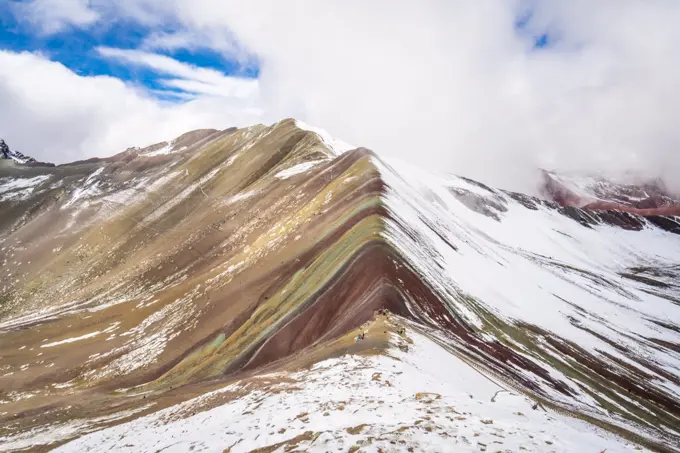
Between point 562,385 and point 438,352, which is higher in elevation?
point 438,352

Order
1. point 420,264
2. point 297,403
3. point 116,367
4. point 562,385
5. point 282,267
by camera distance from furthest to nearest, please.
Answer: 1. point 282,267
2. point 116,367
3. point 420,264
4. point 562,385
5. point 297,403

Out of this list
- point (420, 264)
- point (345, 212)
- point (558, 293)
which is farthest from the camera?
point (558, 293)

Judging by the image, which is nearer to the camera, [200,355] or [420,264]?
[420,264]

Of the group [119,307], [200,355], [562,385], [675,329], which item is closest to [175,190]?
[119,307]

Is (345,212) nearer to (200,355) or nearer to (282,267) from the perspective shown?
(282,267)

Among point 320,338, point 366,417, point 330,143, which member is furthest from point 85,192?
point 366,417
